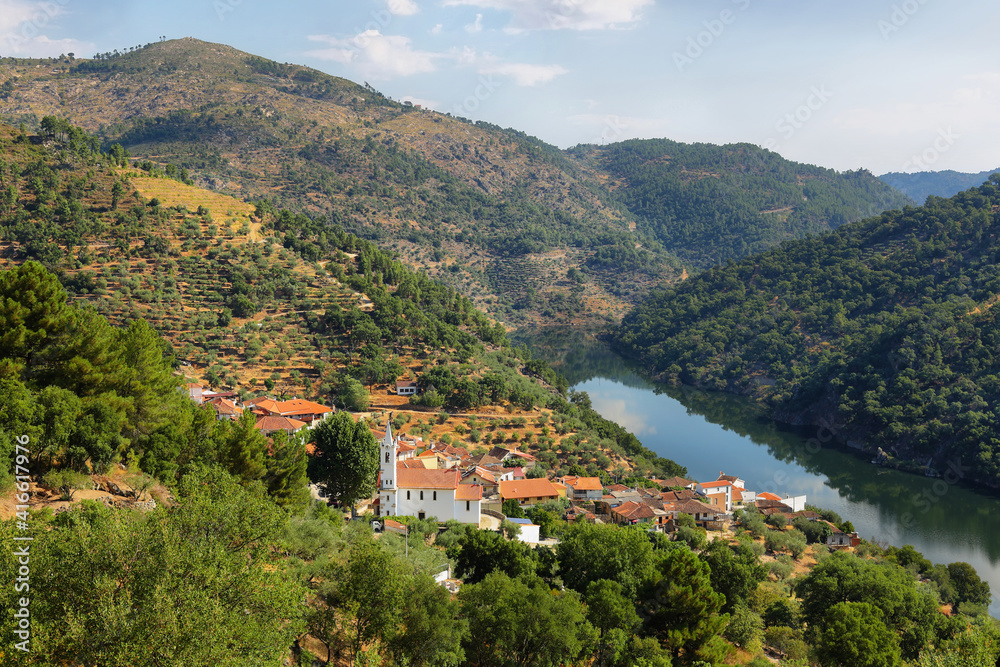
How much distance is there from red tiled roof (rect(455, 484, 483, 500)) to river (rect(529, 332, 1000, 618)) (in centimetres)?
2099

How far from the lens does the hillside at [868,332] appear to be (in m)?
51.6

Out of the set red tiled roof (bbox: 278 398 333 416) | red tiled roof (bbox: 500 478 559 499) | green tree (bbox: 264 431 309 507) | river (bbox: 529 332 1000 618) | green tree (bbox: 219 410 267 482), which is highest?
green tree (bbox: 219 410 267 482)

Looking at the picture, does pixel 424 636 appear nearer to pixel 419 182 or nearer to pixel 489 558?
pixel 489 558

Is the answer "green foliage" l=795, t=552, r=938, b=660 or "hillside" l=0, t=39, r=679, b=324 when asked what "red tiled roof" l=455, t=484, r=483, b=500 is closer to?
"green foliage" l=795, t=552, r=938, b=660

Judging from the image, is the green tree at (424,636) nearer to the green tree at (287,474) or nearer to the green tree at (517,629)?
the green tree at (517,629)

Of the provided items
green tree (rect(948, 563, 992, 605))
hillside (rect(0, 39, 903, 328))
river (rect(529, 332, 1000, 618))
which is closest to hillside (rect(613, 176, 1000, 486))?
river (rect(529, 332, 1000, 618))

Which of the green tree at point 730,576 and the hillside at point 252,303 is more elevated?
the hillside at point 252,303

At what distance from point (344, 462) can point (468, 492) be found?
4418mm

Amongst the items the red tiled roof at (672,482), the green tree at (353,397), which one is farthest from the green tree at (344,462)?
the red tiled roof at (672,482)

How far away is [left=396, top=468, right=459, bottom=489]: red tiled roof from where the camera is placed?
80.1ft

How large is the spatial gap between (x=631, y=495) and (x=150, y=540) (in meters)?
28.2

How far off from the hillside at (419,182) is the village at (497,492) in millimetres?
64512

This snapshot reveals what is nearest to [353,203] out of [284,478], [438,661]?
[284,478]

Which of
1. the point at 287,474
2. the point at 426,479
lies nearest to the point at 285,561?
the point at 287,474
